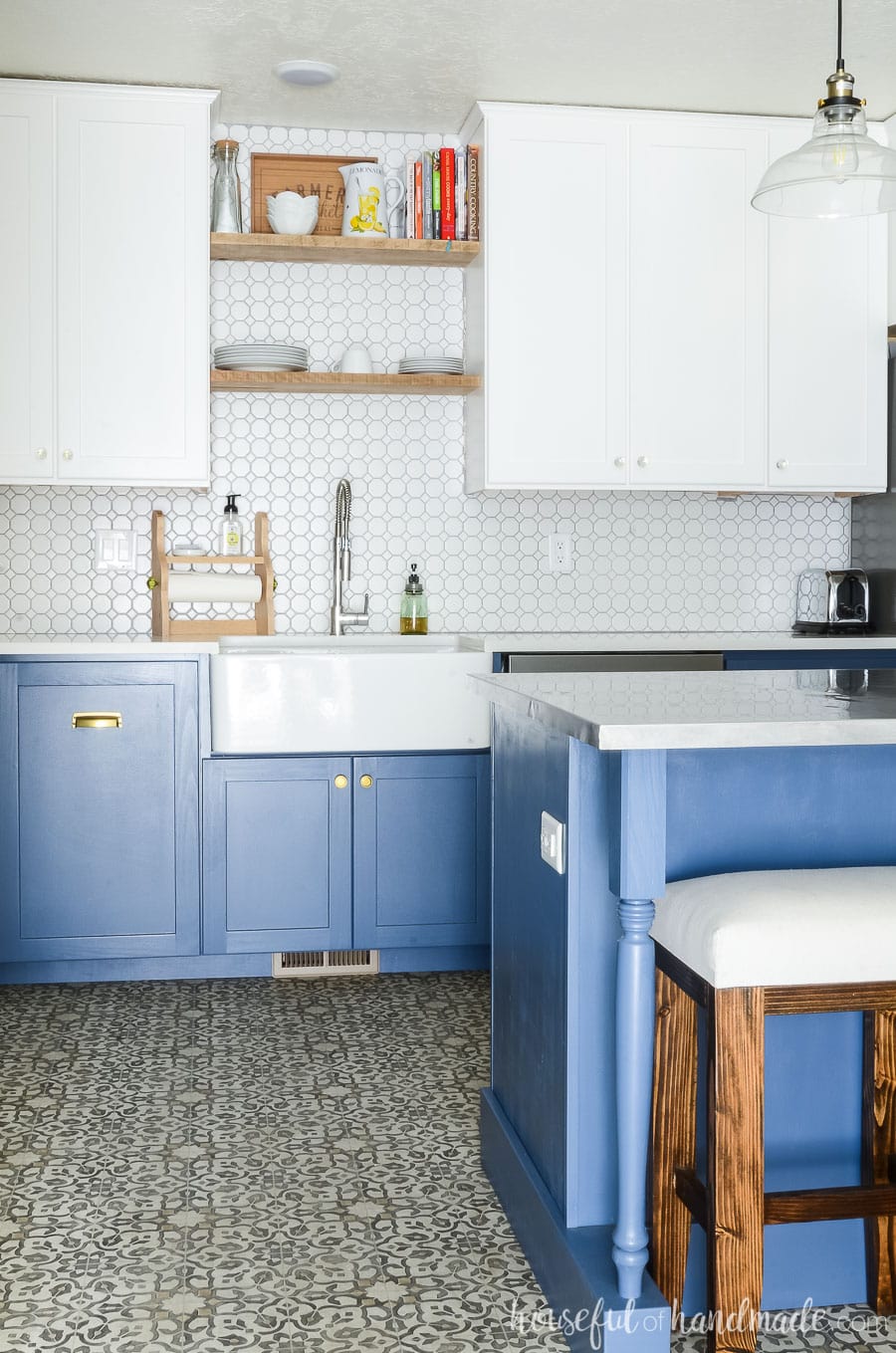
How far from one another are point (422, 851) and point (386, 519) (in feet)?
3.79

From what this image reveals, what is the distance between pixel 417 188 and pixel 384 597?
127 cm

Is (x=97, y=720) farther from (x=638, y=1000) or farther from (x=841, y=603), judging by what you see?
(x=841, y=603)

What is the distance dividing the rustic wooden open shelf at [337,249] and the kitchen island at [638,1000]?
2.26 metres

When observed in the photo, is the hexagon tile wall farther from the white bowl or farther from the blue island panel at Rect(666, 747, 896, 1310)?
the blue island panel at Rect(666, 747, 896, 1310)

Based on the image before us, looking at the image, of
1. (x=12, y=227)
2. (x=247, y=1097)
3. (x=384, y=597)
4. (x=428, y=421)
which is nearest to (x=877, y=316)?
(x=428, y=421)

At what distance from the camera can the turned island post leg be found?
164 cm

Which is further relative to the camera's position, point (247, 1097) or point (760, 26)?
point (760, 26)

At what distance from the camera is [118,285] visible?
12.2 feet

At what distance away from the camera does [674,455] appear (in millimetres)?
3938

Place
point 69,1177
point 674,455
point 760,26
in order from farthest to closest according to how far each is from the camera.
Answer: point 674,455
point 760,26
point 69,1177

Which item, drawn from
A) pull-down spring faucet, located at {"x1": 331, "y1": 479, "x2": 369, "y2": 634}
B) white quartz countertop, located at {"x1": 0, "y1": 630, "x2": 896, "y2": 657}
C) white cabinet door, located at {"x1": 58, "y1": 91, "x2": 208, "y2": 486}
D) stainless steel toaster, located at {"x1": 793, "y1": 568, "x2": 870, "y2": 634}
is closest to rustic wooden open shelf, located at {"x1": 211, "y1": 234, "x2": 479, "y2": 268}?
white cabinet door, located at {"x1": 58, "y1": 91, "x2": 208, "y2": 486}

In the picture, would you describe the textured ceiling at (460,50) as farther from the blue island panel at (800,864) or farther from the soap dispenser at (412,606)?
the blue island panel at (800,864)

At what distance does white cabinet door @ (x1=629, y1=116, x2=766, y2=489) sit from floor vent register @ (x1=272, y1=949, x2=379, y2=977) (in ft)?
5.32

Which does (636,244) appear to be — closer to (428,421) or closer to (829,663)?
(428,421)
